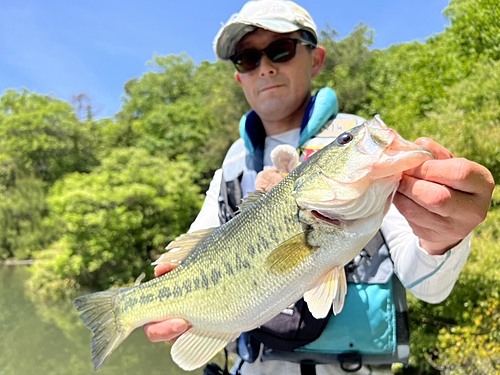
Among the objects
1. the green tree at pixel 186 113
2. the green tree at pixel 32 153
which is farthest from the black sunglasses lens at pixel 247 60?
the green tree at pixel 32 153

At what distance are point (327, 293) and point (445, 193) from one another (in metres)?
0.59

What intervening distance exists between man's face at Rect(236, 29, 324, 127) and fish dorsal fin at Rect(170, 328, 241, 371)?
1503mm

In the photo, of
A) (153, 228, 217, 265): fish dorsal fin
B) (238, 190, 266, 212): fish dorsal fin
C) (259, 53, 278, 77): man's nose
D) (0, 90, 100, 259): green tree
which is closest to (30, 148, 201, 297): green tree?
(0, 90, 100, 259): green tree

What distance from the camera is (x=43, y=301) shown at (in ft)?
46.5

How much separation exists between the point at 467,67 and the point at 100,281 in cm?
1371

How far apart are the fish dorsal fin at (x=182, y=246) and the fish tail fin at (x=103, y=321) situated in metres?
0.33

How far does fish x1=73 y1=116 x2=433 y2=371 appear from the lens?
130cm

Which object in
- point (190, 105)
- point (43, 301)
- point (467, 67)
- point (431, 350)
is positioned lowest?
point (431, 350)

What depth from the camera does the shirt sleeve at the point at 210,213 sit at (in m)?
2.60

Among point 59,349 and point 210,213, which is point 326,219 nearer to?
point 210,213

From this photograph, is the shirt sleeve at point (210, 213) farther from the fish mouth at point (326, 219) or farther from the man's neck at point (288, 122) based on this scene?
the fish mouth at point (326, 219)

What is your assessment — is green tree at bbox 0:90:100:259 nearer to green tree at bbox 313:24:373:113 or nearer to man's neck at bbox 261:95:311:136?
green tree at bbox 313:24:373:113

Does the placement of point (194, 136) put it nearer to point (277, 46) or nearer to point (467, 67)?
point (467, 67)

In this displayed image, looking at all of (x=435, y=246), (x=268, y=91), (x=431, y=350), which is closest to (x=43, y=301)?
(x=431, y=350)
